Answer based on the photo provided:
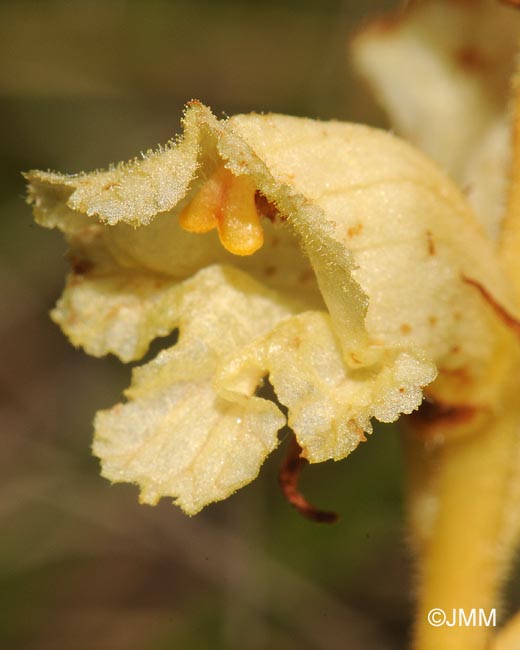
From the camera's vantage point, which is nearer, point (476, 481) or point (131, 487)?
point (476, 481)

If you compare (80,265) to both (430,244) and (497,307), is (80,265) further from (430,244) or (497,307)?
(497,307)

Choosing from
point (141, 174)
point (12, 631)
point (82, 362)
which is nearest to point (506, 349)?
point (141, 174)

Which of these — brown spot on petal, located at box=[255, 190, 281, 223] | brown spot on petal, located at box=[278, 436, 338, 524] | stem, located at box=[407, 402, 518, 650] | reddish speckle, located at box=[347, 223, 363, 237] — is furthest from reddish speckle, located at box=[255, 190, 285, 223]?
stem, located at box=[407, 402, 518, 650]

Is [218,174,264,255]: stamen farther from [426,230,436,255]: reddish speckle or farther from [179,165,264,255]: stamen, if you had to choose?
[426,230,436,255]: reddish speckle

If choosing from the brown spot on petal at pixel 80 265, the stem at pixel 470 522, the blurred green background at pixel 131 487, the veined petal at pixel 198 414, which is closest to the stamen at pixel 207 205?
the veined petal at pixel 198 414

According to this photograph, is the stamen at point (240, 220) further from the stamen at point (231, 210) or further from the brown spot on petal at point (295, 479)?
the brown spot on petal at point (295, 479)

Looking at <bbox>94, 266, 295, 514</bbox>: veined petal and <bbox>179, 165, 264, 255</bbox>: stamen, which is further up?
<bbox>179, 165, 264, 255</bbox>: stamen

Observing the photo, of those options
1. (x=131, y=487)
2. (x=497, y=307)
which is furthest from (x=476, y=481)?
(x=131, y=487)
